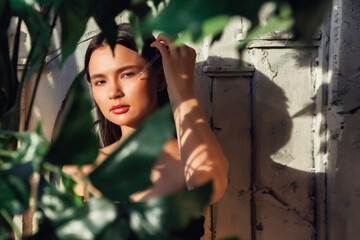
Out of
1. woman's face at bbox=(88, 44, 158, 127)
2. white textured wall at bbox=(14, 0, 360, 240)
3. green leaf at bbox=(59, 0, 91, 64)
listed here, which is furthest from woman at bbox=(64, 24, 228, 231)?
green leaf at bbox=(59, 0, 91, 64)

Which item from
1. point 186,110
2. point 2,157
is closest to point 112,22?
point 2,157

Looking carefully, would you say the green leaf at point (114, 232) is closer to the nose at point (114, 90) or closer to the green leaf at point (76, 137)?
the green leaf at point (76, 137)

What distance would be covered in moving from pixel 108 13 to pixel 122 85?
665mm

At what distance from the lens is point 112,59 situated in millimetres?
1146

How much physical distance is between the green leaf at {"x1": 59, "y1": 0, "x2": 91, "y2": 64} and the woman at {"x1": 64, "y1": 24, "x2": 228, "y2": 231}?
49 cm

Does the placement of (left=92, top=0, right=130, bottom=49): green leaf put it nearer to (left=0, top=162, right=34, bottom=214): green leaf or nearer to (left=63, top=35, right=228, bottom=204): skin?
(left=0, top=162, right=34, bottom=214): green leaf

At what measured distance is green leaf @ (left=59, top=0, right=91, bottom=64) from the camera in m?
0.50

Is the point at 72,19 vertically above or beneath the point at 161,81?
above

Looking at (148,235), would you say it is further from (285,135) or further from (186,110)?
(285,135)

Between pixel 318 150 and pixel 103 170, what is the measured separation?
4.42 feet

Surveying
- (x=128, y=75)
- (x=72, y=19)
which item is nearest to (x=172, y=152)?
(x=128, y=75)

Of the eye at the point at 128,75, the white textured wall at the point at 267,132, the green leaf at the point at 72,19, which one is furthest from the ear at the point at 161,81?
the green leaf at the point at 72,19

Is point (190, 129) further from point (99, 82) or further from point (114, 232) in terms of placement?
point (114, 232)

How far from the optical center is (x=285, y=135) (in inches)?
60.9
